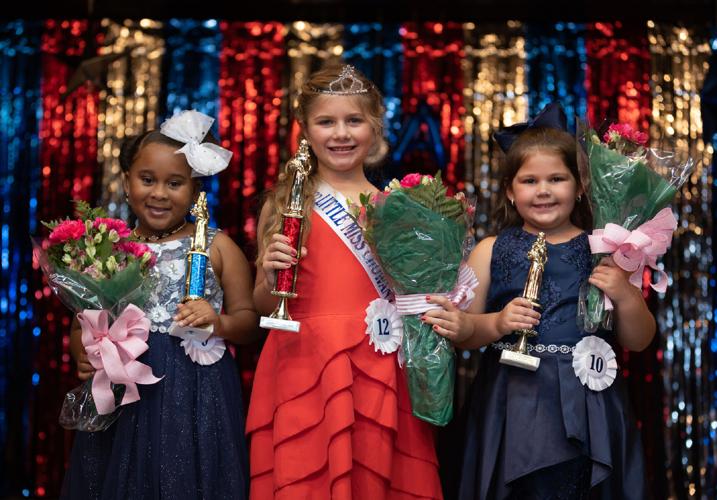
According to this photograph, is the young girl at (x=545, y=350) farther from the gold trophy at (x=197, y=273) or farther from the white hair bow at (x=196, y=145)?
the white hair bow at (x=196, y=145)

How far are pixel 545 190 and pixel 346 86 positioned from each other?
647 millimetres

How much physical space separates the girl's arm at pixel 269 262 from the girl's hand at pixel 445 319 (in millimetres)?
378

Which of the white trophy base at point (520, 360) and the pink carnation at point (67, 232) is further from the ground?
the pink carnation at point (67, 232)

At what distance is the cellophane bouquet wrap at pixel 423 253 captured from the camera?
2430 millimetres

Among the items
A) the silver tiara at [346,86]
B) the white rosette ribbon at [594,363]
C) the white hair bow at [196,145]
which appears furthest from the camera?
the white hair bow at [196,145]

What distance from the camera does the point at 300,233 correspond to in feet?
8.20

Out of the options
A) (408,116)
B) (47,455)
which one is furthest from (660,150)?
(47,455)

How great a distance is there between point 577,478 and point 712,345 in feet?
4.60

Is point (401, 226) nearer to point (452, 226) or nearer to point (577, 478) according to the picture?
point (452, 226)

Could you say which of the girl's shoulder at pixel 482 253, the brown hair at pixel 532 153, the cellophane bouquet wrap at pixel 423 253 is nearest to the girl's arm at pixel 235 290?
the cellophane bouquet wrap at pixel 423 253

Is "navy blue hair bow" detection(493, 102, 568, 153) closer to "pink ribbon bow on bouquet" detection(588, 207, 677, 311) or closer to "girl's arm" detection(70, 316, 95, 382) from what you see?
"pink ribbon bow on bouquet" detection(588, 207, 677, 311)

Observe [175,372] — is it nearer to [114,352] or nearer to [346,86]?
[114,352]

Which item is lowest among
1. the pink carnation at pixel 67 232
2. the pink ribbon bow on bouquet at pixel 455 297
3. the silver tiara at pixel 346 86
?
the pink ribbon bow on bouquet at pixel 455 297

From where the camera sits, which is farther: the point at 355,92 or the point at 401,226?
the point at 355,92
